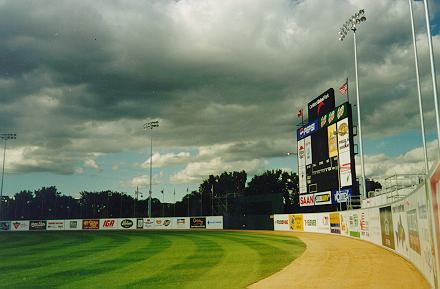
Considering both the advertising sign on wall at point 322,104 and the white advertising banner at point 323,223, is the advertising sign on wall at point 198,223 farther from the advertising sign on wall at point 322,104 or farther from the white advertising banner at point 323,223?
the advertising sign on wall at point 322,104

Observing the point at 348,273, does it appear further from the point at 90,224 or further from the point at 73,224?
the point at 73,224

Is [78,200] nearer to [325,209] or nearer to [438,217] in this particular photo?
[325,209]

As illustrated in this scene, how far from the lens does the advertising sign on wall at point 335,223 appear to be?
128 ft

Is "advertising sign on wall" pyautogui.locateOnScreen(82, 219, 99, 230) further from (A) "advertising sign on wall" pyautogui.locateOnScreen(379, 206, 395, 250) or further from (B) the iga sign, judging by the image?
(A) "advertising sign on wall" pyautogui.locateOnScreen(379, 206, 395, 250)

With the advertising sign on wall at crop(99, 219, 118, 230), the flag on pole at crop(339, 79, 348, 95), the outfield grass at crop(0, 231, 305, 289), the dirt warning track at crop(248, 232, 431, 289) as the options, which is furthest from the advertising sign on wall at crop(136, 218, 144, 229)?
the dirt warning track at crop(248, 232, 431, 289)

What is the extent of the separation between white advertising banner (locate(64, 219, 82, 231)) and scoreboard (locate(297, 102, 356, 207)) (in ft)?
167

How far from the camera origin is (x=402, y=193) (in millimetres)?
24797

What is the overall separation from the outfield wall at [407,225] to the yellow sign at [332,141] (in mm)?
6296

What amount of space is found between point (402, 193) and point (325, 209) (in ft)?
143

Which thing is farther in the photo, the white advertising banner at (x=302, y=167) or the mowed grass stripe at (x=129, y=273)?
the white advertising banner at (x=302, y=167)

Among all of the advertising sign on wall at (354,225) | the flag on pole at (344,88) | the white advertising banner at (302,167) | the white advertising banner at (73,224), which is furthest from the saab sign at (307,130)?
the white advertising banner at (73,224)

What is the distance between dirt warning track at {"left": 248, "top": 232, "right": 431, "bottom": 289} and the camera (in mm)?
13281

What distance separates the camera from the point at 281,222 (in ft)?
185

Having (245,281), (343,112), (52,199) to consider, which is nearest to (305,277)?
(245,281)
